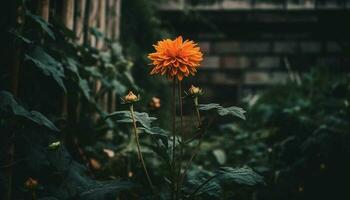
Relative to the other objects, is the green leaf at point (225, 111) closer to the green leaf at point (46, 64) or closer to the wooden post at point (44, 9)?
the green leaf at point (46, 64)

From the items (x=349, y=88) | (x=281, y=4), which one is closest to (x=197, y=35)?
(x=281, y=4)

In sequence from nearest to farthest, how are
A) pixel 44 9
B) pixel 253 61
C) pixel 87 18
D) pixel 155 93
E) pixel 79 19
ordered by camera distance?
pixel 44 9 < pixel 79 19 < pixel 87 18 < pixel 155 93 < pixel 253 61

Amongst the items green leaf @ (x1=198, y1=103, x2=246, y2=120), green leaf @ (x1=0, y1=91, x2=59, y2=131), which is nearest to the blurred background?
green leaf @ (x1=0, y1=91, x2=59, y2=131)

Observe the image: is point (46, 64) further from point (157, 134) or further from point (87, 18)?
point (87, 18)

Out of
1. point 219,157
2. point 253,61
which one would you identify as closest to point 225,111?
point 219,157

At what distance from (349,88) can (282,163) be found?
2.24 feet

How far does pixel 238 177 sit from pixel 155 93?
10.9 feet

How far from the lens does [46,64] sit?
1925mm

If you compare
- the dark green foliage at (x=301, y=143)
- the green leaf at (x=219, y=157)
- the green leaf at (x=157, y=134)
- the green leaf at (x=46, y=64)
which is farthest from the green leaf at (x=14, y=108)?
the green leaf at (x=219, y=157)

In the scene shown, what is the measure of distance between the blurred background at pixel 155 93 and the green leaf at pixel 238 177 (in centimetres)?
6

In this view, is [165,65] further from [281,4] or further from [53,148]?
[281,4]

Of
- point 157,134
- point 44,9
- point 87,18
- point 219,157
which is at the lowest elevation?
point 219,157

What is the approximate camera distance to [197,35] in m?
6.09

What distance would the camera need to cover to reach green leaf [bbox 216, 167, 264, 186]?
150cm
